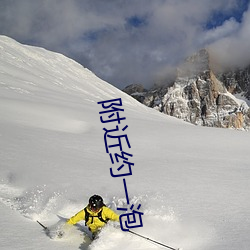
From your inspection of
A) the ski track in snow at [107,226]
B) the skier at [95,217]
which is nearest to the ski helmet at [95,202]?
the skier at [95,217]

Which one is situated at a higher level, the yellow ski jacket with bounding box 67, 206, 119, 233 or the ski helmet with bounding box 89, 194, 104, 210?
the ski helmet with bounding box 89, 194, 104, 210

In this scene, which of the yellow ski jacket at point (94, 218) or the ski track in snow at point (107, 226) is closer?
the ski track in snow at point (107, 226)

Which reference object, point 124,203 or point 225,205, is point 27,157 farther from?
point 225,205

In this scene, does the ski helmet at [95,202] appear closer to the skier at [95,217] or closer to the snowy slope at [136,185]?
the skier at [95,217]

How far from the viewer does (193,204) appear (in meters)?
7.00

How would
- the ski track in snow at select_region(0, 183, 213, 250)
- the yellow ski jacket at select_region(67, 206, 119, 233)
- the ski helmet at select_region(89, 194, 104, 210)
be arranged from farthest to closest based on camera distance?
the yellow ski jacket at select_region(67, 206, 119, 233), the ski helmet at select_region(89, 194, 104, 210), the ski track in snow at select_region(0, 183, 213, 250)

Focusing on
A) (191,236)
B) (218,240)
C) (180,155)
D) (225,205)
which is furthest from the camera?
(180,155)

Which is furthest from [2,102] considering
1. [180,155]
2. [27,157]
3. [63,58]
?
[63,58]

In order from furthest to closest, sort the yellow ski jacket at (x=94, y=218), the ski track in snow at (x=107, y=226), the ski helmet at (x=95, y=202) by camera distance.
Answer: the yellow ski jacket at (x=94, y=218) < the ski helmet at (x=95, y=202) < the ski track in snow at (x=107, y=226)

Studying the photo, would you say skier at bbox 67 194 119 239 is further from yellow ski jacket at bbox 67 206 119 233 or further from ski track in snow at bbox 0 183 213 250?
ski track in snow at bbox 0 183 213 250

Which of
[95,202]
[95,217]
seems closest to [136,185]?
[95,217]

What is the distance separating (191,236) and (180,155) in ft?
20.9

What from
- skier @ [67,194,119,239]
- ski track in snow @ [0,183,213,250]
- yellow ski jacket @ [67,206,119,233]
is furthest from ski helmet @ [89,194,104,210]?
ski track in snow @ [0,183,213,250]

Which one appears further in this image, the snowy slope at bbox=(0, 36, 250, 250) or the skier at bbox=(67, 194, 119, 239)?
the skier at bbox=(67, 194, 119, 239)
